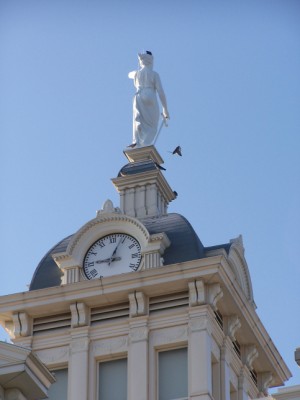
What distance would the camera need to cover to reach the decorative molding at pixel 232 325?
51.4 meters

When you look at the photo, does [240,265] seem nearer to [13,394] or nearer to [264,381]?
[264,381]

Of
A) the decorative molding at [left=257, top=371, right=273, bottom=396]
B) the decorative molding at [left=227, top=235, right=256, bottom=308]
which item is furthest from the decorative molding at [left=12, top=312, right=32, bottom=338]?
the decorative molding at [left=257, top=371, right=273, bottom=396]

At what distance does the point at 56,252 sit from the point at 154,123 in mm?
6805

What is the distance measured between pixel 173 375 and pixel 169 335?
1201mm

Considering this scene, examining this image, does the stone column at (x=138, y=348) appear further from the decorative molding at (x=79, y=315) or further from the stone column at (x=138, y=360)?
the decorative molding at (x=79, y=315)

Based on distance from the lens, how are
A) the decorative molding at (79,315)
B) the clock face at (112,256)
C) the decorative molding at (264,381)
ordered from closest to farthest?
the decorative molding at (79,315) → the clock face at (112,256) → the decorative molding at (264,381)

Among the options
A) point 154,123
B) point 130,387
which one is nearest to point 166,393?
point 130,387

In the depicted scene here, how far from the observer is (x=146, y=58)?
57.9 m

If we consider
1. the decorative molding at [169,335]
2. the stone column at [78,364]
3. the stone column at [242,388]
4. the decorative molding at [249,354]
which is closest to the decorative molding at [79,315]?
the stone column at [78,364]

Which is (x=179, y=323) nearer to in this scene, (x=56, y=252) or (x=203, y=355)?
(x=203, y=355)

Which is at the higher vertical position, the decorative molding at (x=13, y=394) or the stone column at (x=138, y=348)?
the stone column at (x=138, y=348)

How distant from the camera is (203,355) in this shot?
48844 mm

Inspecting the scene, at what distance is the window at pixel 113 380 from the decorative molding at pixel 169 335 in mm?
1090

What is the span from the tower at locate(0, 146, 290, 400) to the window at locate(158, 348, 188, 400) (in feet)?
0.09
